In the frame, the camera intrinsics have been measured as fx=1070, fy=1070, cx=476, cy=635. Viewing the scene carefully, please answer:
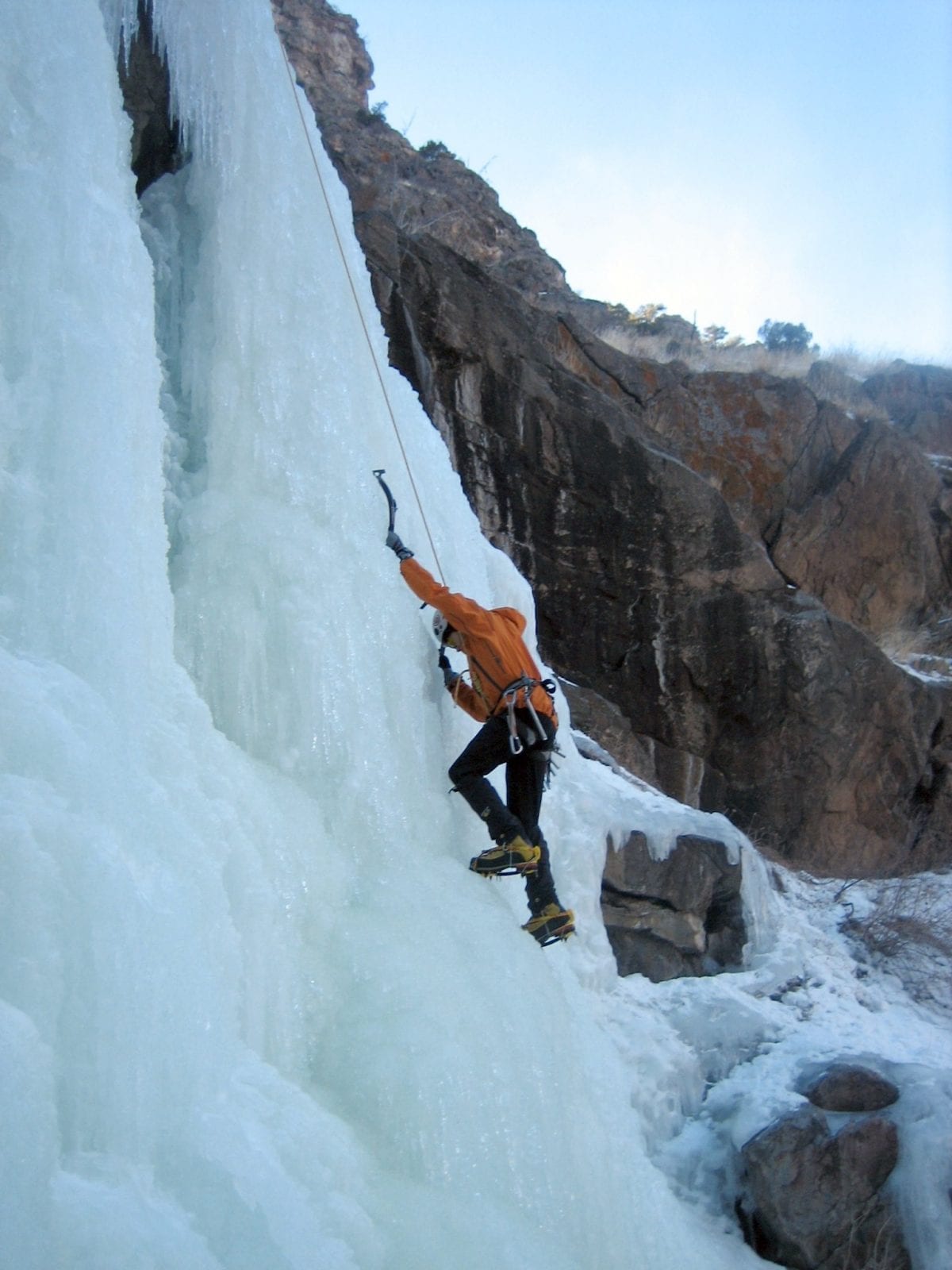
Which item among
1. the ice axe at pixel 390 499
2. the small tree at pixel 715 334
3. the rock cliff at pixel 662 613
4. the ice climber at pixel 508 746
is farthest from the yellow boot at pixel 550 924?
the small tree at pixel 715 334

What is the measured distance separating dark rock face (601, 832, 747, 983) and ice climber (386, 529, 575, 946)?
173 centimetres

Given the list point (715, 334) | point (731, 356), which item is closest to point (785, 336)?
point (715, 334)

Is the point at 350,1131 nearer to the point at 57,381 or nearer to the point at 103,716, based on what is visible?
the point at 103,716

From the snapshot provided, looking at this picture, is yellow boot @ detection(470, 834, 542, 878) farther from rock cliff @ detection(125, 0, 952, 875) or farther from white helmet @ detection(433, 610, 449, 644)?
rock cliff @ detection(125, 0, 952, 875)

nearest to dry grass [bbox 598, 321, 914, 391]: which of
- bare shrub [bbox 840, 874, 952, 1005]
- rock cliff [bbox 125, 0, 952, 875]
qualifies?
rock cliff [bbox 125, 0, 952, 875]

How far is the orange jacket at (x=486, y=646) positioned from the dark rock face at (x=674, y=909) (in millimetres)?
1920

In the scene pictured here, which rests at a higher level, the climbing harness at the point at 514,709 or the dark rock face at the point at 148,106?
the dark rock face at the point at 148,106

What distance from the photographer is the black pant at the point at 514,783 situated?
13.0ft

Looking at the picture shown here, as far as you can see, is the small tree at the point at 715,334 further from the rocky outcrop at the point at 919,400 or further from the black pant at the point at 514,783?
the black pant at the point at 514,783

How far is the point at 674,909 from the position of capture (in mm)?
5938

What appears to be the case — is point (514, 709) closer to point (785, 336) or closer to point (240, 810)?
point (240, 810)

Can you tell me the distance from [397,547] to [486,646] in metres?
0.63

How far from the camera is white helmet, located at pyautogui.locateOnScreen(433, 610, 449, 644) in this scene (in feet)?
14.2

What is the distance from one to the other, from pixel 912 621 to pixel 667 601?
369cm
